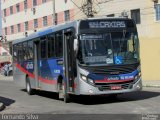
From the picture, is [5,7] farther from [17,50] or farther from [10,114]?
[10,114]

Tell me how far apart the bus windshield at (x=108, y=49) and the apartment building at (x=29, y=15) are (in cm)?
3050

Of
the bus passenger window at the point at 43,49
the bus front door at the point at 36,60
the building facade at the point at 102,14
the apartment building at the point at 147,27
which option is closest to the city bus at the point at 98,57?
the bus passenger window at the point at 43,49

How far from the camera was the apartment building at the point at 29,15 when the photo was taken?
53406 mm

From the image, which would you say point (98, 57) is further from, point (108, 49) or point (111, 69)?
point (111, 69)

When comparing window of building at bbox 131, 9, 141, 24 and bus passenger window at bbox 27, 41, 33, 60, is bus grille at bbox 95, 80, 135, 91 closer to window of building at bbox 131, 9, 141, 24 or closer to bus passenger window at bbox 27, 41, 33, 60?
bus passenger window at bbox 27, 41, 33, 60

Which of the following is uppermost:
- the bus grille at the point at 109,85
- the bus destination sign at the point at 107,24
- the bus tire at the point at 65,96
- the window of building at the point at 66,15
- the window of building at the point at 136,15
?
the window of building at the point at 66,15

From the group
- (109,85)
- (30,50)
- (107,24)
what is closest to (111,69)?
(109,85)

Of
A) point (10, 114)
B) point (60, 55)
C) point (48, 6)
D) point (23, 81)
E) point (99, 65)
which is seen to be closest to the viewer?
point (10, 114)

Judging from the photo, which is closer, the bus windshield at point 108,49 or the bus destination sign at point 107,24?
the bus windshield at point 108,49

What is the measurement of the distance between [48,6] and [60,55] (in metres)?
38.1

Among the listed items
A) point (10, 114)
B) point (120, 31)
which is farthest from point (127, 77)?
point (10, 114)

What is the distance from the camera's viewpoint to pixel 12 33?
228ft

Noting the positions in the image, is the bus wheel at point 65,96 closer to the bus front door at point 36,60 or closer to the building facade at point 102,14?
the bus front door at point 36,60

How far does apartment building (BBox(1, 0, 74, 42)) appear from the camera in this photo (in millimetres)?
53406
